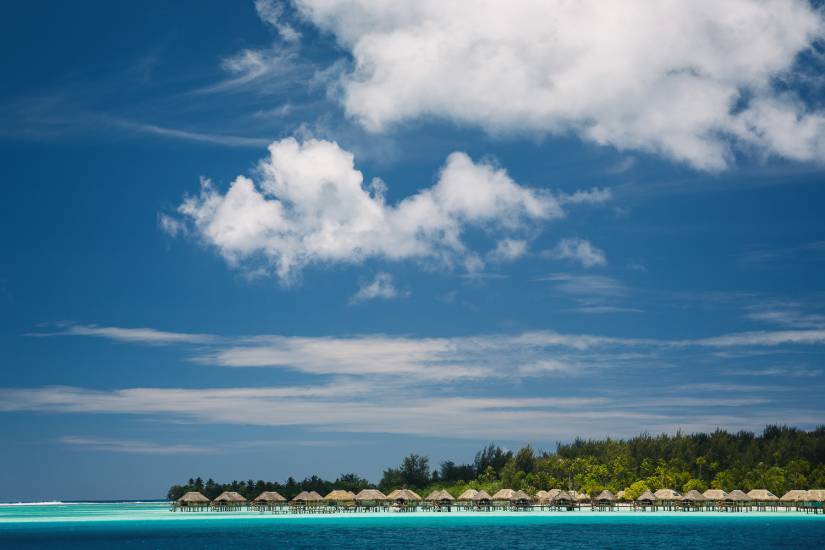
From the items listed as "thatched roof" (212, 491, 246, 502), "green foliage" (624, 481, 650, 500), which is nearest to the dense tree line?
"green foliage" (624, 481, 650, 500)

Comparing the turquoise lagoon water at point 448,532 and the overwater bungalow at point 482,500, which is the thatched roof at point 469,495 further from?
the turquoise lagoon water at point 448,532

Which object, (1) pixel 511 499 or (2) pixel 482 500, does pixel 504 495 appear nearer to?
(1) pixel 511 499

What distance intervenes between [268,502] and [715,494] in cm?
5879

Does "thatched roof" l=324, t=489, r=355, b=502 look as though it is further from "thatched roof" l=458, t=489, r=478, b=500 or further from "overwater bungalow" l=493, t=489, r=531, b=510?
"overwater bungalow" l=493, t=489, r=531, b=510

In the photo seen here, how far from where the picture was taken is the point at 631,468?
134 m

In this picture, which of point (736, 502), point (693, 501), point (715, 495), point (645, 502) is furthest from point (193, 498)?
point (736, 502)

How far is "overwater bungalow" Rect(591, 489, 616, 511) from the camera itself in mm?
117925

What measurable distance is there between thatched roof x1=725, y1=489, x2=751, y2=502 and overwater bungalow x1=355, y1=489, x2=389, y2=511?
42.3 m

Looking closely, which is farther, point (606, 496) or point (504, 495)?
point (606, 496)

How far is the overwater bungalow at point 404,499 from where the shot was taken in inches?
4545

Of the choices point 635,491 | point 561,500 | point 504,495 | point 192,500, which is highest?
point 192,500

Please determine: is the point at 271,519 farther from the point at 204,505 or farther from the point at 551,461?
the point at 551,461

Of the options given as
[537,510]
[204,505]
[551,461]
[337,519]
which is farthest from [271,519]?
[551,461]

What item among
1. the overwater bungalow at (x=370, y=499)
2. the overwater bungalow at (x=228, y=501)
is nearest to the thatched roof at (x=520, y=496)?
the overwater bungalow at (x=370, y=499)
